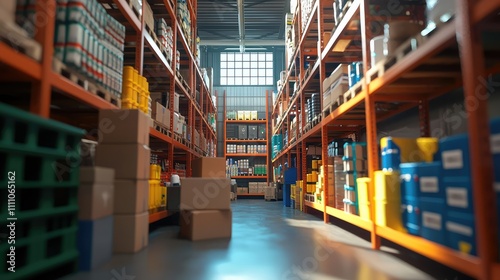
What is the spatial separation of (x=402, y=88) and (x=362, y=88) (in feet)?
1.37

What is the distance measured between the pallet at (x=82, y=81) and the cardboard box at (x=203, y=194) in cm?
128

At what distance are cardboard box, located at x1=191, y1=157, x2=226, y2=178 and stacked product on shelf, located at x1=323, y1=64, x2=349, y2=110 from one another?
1950 mm

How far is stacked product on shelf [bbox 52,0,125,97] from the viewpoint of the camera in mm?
2832

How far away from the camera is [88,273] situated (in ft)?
8.02

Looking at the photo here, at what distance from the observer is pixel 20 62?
82.4 inches

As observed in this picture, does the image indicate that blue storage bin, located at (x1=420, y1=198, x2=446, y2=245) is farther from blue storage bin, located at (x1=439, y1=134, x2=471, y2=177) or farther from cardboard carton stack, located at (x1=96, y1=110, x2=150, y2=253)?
cardboard carton stack, located at (x1=96, y1=110, x2=150, y2=253)

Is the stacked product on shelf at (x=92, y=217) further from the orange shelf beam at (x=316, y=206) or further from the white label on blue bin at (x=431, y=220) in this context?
the orange shelf beam at (x=316, y=206)

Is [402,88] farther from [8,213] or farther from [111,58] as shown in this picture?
[8,213]

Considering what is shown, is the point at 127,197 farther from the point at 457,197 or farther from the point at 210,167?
the point at 457,197

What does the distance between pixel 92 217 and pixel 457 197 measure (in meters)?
2.58

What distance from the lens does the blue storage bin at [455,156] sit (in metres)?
1.95

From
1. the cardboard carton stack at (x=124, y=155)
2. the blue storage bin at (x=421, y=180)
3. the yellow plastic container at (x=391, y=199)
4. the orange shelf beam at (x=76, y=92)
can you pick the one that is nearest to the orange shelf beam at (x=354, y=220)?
the yellow plastic container at (x=391, y=199)

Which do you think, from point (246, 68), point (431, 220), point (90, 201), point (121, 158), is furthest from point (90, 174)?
point (246, 68)

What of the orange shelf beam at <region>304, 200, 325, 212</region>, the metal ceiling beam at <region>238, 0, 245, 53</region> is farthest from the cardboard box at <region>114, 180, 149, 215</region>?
the metal ceiling beam at <region>238, 0, 245, 53</region>
